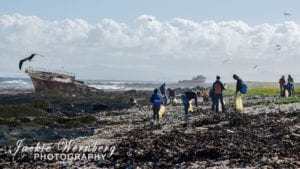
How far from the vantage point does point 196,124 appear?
23531mm

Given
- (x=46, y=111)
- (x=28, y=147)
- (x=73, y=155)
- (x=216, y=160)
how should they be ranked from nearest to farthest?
(x=216, y=160)
(x=73, y=155)
(x=28, y=147)
(x=46, y=111)

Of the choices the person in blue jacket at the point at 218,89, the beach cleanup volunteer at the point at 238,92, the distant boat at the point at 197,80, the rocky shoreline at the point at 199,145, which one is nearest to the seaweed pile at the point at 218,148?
the rocky shoreline at the point at 199,145

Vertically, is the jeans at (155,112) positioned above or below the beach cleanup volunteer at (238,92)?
below

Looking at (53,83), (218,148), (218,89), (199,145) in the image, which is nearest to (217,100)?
(218,89)

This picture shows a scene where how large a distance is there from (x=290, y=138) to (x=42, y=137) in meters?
11.2

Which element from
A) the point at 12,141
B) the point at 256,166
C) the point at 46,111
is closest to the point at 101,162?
the point at 256,166

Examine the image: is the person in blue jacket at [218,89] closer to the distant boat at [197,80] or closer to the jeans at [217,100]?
the jeans at [217,100]

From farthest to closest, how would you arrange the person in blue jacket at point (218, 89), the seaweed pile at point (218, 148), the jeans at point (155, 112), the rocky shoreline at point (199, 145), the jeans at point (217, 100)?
1. the jeans at point (217, 100)
2. the person in blue jacket at point (218, 89)
3. the jeans at point (155, 112)
4. the rocky shoreline at point (199, 145)
5. the seaweed pile at point (218, 148)

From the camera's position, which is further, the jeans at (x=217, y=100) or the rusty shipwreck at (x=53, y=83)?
the rusty shipwreck at (x=53, y=83)

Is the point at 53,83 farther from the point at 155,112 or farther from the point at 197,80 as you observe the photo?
the point at 197,80

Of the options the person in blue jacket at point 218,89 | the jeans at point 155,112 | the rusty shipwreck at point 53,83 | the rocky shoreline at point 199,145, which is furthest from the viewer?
the rusty shipwreck at point 53,83

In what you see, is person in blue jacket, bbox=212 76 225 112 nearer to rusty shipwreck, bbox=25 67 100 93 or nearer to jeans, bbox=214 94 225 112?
jeans, bbox=214 94 225 112

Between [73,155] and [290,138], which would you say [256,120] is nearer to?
[290,138]

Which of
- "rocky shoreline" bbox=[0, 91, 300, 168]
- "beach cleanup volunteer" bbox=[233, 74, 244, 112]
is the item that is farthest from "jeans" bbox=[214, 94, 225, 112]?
"rocky shoreline" bbox=[0, 91, 300, 168]
